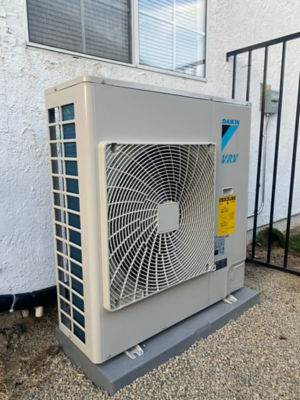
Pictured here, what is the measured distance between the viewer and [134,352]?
148 cm

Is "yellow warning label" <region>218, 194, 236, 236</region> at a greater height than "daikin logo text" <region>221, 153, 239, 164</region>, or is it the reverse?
"daikin logo text" <region>221, 153, 239, 164</region>

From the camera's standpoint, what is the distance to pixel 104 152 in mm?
1177

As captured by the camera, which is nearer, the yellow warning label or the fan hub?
the fan hub

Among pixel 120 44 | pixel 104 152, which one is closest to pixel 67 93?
pixel 104 152

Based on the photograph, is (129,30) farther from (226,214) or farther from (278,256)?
(278,256)

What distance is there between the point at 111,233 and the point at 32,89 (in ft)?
Result: 3.52

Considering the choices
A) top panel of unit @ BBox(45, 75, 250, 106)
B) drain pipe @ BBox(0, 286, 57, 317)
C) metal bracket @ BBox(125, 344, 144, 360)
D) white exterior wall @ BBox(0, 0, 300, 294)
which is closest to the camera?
top panel of unit @ BBox(45, 75, 250, 106)

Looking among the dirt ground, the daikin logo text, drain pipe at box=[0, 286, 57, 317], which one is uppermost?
the daikin logo text

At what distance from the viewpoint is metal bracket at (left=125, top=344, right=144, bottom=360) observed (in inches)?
57.4

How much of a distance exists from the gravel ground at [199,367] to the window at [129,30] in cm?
181

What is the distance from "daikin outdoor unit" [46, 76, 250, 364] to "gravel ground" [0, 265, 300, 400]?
0.16 metres

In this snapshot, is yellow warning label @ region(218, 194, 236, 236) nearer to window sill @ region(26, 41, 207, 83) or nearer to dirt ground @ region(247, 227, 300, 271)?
window sill @ region(26, 41, 207, 83)

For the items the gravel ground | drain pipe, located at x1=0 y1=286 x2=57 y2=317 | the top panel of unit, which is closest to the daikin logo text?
the top panel of unit

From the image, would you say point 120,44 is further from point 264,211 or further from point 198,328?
point 264,211
